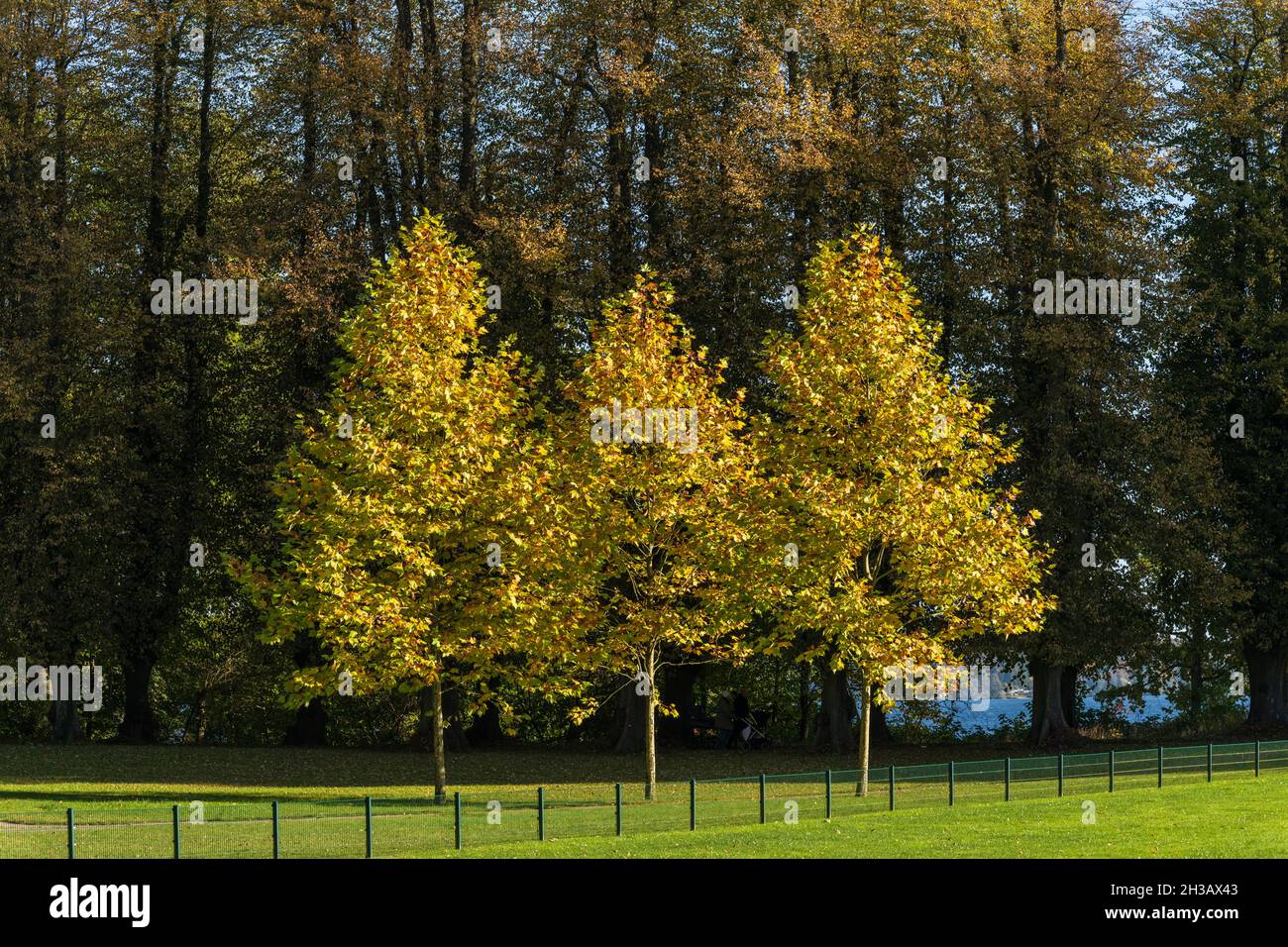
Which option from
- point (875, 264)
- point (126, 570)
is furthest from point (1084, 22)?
point (126, 570)

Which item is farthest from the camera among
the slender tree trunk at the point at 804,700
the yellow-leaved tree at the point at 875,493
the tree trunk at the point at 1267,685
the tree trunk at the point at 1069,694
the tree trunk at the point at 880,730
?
the slender tree trunk at the point at 804,700

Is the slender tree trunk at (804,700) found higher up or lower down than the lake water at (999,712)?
higher up

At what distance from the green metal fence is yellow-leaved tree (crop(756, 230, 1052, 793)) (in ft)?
10.6

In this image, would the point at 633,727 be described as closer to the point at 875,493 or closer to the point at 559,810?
the point at 875,493

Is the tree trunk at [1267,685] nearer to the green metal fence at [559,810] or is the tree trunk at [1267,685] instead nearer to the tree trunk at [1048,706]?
the tree trunk at [1048,706]

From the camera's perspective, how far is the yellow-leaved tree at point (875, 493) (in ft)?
121

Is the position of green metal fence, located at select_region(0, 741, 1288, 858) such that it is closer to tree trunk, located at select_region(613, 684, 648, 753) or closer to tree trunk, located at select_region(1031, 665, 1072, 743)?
tree trunk, located at select_region(1031, 665, 1072, 743)

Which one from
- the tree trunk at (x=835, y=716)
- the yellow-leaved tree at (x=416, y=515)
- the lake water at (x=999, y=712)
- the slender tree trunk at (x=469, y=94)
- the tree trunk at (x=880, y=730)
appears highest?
the slender tree trunk at (x=469, y=94)

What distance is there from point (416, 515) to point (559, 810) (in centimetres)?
742

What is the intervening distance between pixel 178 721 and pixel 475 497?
115ft

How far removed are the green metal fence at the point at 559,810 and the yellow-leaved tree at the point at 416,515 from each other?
134 inches

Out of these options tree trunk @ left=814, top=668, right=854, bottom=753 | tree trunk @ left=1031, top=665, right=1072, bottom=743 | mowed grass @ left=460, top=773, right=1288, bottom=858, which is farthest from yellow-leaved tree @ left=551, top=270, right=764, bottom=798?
tree trunk @ left=1031, top=665, right=1072, bottom=743

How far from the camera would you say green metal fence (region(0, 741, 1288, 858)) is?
25.3m

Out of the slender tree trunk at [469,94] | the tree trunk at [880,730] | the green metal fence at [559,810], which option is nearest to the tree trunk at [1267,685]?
the green metal fence at [559,810]
